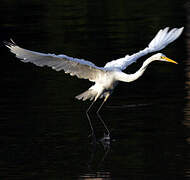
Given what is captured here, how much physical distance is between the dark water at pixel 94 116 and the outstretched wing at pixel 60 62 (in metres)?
0.94

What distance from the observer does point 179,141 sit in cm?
1174

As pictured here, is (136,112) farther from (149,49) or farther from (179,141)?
(179,141)

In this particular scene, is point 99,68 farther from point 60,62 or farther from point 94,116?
point 94,116

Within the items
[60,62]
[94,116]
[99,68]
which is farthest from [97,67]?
[94,116]

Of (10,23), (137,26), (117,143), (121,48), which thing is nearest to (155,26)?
(137,26)

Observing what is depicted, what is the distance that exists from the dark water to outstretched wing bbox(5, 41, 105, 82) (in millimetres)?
939

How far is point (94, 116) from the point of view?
1438cm

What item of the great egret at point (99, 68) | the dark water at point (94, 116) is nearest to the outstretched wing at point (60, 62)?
Answer: the great egret at point (99, 68)

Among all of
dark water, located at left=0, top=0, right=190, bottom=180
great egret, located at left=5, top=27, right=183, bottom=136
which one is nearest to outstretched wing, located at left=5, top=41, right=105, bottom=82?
great egret, located at left=5, top=27, right=183, bottom=136

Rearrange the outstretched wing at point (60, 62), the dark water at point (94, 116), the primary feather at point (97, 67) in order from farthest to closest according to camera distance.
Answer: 1. the primary feather at point (97, 67)
2. the outstretched wing at point (60, 62)
3. the dark water at point (94, 116)

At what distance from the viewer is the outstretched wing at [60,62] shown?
12.1m

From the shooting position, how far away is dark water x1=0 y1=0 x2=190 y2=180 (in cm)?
1064

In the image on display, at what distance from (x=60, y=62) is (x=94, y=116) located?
2.14 m

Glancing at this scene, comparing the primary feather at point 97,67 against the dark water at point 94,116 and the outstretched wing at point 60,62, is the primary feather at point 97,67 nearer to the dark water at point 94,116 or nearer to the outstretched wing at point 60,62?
the outstretched wing at point 60,62
